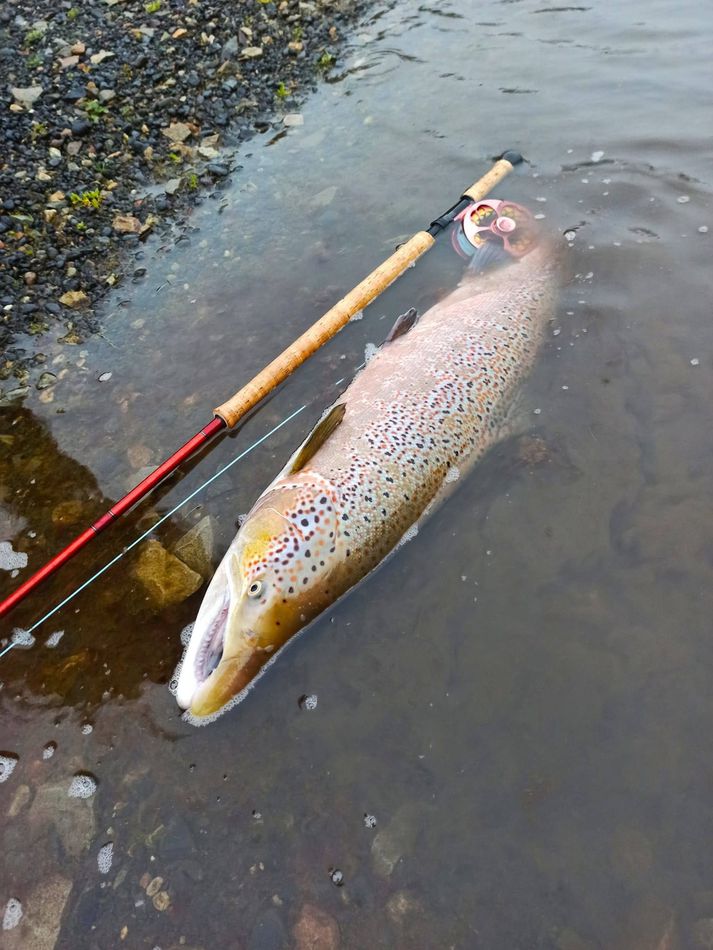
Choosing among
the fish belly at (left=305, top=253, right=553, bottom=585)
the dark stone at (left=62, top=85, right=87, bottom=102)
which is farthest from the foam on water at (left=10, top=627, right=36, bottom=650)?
the dark stone at (left=62, top=85, right=87, bottom=102)

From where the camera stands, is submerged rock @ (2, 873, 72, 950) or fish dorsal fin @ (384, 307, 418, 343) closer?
submerged rock @ (2, 873, 72, 950)

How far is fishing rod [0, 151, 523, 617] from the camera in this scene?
3855 mm

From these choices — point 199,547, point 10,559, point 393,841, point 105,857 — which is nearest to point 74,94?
point 10,559

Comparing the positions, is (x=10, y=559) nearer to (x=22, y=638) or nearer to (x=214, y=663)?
(x=22, y=638)

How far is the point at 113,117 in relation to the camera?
715cm

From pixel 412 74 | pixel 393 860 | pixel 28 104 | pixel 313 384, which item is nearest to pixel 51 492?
pixel 313 384

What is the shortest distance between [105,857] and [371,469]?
101 inches

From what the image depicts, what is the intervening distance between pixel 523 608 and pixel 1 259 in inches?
214

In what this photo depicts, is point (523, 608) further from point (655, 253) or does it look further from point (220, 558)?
point (655, 253)

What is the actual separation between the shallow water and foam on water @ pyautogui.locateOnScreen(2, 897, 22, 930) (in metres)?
0.03

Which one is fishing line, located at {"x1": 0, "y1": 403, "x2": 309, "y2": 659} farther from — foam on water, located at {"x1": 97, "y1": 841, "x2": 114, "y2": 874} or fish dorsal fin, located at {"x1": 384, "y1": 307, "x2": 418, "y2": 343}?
foam on water, located at {"x1": 97, "y1": 841, "x2": 114, "y2": 874}

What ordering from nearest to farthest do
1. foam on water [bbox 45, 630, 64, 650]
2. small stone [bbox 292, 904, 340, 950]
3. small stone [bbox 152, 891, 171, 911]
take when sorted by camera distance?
small stone [bbox 292, 904, 340, 950] → small stone [bbox 152, 891, 171, 911] → foam on water [bbox 45, 630, 64, 650]

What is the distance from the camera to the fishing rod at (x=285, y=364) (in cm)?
386

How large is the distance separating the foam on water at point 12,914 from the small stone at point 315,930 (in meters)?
1.30
